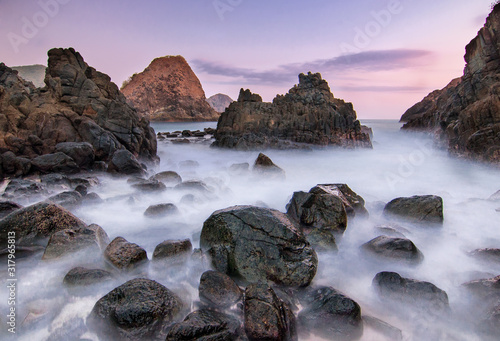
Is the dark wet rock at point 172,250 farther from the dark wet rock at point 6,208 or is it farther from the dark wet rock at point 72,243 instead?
the dark wet rock at point 6,208

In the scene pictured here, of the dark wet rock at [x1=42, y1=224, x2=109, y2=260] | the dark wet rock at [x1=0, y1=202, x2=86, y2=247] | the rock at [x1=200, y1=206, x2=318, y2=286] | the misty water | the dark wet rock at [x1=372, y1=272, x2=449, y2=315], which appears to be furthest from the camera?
the dark wet rock at [x1=0, y1=202, x2=86, y2=247]

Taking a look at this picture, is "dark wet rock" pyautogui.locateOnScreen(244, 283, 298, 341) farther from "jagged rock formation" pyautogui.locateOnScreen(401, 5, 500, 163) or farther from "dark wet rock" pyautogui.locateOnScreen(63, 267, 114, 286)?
"jagged rock formation" pyautogui.locateOnScreen(401, 5, 500, 163)

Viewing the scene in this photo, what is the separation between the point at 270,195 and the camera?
8.20m

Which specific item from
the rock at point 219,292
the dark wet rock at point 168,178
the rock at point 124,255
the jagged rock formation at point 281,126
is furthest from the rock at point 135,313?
the jagged rock formation at point 281,126

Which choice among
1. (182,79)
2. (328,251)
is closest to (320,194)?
(328,251)

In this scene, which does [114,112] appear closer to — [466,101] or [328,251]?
[328,251]

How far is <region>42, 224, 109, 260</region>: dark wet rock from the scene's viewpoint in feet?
12.6

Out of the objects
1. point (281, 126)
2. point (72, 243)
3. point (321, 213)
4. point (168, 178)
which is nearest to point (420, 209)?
point (321, 213)

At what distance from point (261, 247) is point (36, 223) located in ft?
12.3

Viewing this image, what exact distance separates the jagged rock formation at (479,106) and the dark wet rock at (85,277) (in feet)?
45.4

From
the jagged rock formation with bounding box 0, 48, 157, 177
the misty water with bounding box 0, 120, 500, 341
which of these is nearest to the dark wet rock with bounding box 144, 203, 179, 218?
the misty water with bounding box 0, 120, 500, 341

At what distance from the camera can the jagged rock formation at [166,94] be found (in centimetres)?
11500

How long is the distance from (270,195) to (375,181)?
16.5ft

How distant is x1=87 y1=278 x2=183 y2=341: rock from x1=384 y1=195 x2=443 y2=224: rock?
5259 millimetres
